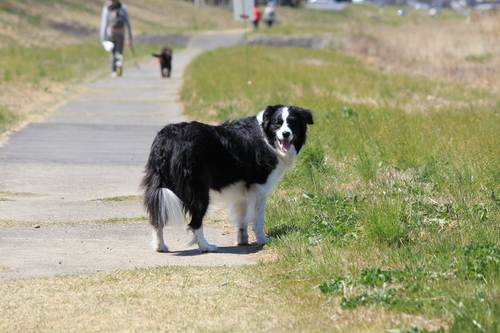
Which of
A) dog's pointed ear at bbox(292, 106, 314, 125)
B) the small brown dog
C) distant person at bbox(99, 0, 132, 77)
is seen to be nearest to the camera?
dog's pointed ear at bbox(292, 106, 314, 125)

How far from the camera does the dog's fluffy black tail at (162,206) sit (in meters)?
6.81

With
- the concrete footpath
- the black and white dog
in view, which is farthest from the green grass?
the concrete footpath

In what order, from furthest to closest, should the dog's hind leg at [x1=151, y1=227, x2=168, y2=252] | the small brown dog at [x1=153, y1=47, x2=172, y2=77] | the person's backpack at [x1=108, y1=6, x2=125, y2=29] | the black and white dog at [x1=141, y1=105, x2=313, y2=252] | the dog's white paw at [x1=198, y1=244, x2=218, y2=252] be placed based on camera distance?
1. the small brown dog at [x1=153, y1=47, x2=172, y2=77]
2. the person's backpack at [x1=108, y1=6, x2=125, y2=29]
3. the dog's white paw at [x1=198, y1=244, x2=218, y2=252]
4. the dog's hind leg at [x1=151, y1=227, x2=168, y2=252]
5. the black and white dog at [x1=141, y1=105, x2=313, y2=252]

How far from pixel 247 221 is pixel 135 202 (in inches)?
89.4

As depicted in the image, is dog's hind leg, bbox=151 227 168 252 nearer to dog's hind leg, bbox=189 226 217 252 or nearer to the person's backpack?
dog's hind leg, bbox=189 226 217 252

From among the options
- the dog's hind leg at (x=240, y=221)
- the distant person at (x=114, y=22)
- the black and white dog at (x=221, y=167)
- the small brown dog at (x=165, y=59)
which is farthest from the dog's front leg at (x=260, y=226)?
the small brown dog at (x=165, y=59)

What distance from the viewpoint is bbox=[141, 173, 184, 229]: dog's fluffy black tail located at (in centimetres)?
681

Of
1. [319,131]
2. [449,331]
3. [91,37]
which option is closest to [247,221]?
[449,331]

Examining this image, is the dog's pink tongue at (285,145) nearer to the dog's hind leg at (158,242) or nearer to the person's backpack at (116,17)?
the dog's hind leg at (158,242)

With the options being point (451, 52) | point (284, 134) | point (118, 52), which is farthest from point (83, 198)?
point (451, 52)

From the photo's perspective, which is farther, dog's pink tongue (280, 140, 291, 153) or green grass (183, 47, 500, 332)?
dog's pink tongue (280, 140, 291, 153)

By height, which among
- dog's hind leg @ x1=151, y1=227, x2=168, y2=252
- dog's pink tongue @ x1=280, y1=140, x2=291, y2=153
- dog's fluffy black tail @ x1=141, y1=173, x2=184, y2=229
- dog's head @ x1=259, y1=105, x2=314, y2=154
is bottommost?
dog's hind leg @ x1=151, y1=227, x2=168, y2=252

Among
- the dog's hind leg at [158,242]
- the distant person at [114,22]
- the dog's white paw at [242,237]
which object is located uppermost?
the distant person at [114,22]

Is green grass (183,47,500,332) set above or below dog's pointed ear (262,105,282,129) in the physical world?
below
